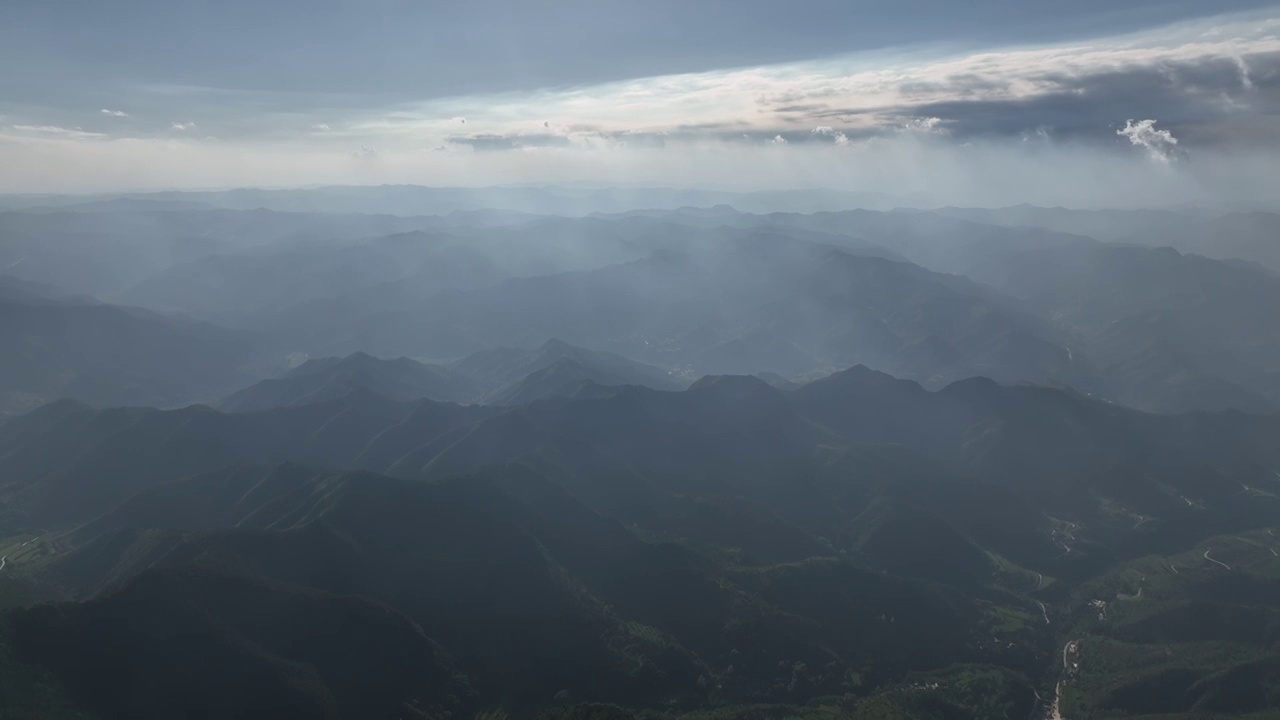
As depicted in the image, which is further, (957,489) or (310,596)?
(957,489)

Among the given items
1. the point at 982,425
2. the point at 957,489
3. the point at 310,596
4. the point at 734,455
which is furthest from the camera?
the point at 982,425

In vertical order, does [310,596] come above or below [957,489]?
above

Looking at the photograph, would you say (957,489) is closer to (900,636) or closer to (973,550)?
(973,550)

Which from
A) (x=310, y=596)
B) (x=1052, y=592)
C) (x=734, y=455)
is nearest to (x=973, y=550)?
(x=1052, y=592)

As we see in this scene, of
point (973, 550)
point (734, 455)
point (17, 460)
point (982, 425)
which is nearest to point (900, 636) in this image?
point (973, 550)

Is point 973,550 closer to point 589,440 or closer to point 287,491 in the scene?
point 589,440

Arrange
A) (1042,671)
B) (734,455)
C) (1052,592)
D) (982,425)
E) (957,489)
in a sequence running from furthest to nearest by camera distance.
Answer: (982,425)
(734,455)
(957,489)
(1052,592)
(1042,671)

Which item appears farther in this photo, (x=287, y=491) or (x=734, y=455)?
(x=734, y=455)

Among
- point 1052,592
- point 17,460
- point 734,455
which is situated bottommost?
point 1052,592

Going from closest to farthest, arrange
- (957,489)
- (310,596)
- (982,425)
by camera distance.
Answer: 1. (310,596)
2. (957,489)
3. (982,425)
